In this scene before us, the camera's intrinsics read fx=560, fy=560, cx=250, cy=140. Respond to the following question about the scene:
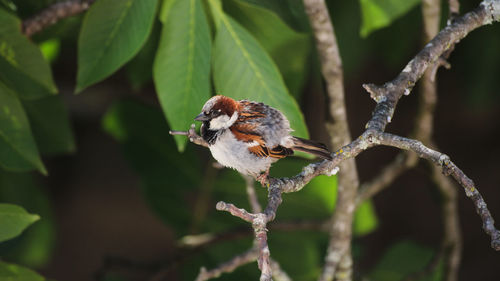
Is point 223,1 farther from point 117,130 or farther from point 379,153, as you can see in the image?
point 379,153

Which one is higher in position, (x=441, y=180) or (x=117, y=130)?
(x=441, y=180)

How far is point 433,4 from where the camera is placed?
1633 mm

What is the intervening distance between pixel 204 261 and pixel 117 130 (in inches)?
23.2

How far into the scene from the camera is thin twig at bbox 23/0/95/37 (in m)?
1.59

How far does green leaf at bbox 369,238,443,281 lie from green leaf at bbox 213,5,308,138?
3.49 feet

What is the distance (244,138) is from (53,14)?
0.88m

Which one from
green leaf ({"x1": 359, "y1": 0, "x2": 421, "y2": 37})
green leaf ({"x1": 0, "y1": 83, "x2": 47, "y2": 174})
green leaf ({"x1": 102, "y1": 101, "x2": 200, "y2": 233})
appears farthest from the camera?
green leaf ({"x1": 102, "y1": 101, "x2": 200, "y2": 233})

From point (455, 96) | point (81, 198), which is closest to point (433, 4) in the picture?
point (455, 96)

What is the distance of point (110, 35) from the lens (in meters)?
1.33

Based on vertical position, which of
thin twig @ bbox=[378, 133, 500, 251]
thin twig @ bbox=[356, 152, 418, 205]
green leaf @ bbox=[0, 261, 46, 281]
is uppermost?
thin twig @ bbox=[356, 152, 418, 205]

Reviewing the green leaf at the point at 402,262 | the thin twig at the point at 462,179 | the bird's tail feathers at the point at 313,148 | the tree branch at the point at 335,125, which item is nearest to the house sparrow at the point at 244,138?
the bird's tail feathers at the point at 313,148

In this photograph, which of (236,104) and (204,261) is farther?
Result: (204,261)

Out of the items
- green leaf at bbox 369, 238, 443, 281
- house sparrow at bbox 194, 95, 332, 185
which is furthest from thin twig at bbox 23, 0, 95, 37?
green leaf at bbox 369, 238, 443, 281

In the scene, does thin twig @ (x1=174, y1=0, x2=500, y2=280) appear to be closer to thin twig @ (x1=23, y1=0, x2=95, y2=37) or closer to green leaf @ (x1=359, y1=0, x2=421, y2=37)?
green leaf @ (x1=359, y1=0, x2=421, y2=37)
